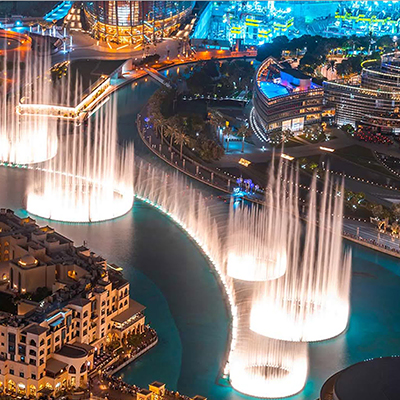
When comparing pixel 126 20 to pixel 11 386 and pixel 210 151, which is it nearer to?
pixel 210 151

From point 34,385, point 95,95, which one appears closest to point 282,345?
point 34,385

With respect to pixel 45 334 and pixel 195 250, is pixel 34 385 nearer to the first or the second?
pixel 45 334

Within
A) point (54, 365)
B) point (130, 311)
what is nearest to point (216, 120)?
point (130, 311)

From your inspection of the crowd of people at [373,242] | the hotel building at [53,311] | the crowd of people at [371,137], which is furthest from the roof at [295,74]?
the hotel building at [53,311]

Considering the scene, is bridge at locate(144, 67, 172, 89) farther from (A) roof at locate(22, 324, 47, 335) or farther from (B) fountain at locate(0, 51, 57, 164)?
(A) roof at locate(22, 324, 47, 335)

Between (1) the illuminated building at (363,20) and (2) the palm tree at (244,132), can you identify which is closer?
(2) the palm tree at (244,132)

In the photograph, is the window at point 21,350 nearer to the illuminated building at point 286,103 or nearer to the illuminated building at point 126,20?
the illuminated building at point 286,103
